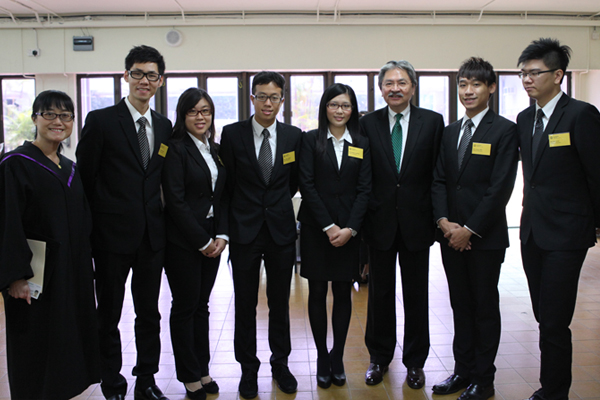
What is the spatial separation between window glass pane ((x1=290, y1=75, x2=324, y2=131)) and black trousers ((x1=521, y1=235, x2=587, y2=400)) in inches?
290

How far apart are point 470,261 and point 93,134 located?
2.23 m

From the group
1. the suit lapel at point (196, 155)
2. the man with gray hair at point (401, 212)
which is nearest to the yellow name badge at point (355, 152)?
the man with gray hair at point (401, 212)

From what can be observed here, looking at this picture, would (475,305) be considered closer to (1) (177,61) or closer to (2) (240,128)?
(2) (240,128)

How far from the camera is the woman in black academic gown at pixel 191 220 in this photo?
2586 mm

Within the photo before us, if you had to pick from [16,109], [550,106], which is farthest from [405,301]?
[16,109]

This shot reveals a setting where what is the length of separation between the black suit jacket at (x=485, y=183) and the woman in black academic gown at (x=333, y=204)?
0.50 m

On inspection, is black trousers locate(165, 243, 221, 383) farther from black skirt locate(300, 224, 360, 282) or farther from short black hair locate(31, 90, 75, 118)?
short black hair locate(31, 90, 75, 118)

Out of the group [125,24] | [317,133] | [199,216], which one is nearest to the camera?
[199,216]

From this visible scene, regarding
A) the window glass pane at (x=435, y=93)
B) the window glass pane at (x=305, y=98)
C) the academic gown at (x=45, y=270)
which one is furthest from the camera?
the window glass pane at (x=435, y=93)

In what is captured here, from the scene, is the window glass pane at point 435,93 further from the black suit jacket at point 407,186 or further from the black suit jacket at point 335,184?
the black suit jacket at point 335,184

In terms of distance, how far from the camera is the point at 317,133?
286cm

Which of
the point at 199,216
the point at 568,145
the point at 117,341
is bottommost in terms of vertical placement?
the point at 117,341

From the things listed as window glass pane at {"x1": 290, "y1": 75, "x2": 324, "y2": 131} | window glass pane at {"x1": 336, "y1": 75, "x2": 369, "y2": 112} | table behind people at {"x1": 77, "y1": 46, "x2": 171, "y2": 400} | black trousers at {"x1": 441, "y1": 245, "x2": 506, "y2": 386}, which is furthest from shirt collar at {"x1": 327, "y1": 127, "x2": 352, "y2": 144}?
window glass pane at {"x1": 336, "y1": 75, "x2": 369, "y2": 112}

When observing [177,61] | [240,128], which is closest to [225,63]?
[177,61]
